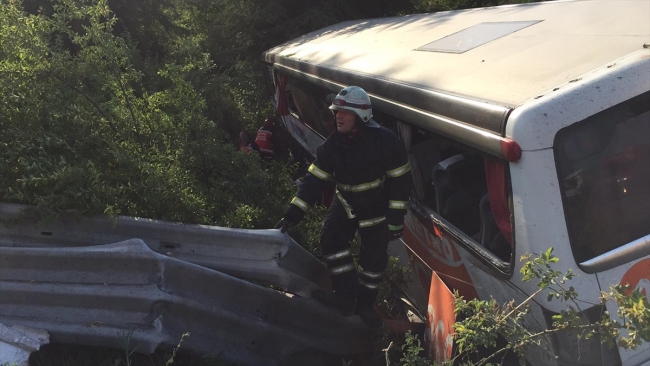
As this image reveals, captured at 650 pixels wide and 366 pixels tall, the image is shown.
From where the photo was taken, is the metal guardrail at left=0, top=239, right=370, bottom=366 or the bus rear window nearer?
the bus rear window

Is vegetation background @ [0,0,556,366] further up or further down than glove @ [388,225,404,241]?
further up

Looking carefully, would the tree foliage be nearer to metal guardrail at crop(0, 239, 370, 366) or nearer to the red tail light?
metal guardrail at crop(0, 239, 370, 366)

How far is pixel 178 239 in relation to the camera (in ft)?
10.9

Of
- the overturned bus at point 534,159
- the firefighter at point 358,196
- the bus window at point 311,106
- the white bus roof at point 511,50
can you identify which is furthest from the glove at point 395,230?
the bus window at point 311,106

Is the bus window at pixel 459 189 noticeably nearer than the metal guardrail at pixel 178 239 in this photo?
Yes

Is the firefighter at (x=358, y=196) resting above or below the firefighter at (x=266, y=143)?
above

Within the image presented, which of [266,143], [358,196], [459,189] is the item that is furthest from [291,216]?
[266,143]

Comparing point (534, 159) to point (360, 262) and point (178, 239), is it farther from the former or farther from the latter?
point (178, 239)

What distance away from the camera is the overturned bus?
84.1 inches

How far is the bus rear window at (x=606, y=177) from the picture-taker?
7.09 feet

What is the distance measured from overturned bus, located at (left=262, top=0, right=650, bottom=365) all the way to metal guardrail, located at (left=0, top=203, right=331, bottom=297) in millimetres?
985

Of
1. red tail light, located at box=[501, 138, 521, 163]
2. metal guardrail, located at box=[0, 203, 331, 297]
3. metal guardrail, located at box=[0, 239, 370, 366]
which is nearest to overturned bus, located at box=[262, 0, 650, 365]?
red tail light, located at box=[501, 138, 521, 163]

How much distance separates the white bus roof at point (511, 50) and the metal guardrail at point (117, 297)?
1800 mm

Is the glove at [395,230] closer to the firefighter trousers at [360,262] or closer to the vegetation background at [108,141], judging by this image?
the firefighter trousers at [360,262]
